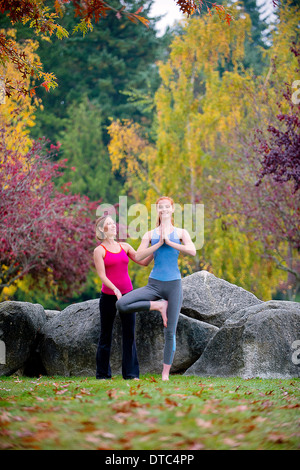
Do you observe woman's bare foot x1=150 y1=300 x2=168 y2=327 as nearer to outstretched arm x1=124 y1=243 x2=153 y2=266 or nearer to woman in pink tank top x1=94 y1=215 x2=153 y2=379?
A: woman in pink tank top x1=94 y1=215 x2=153 y2=379

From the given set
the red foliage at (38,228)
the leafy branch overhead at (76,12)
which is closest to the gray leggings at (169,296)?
the leafy branch overhead at (76,12)

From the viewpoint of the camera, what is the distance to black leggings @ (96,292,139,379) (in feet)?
20.1

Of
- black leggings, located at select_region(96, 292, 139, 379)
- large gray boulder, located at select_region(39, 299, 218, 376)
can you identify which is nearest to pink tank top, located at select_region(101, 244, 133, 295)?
black leggings, located at select_region(96, 292, 139, 379)

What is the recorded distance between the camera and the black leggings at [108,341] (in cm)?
614

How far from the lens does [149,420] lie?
3861mm

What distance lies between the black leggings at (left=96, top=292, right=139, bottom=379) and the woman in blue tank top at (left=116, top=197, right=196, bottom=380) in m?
0.38

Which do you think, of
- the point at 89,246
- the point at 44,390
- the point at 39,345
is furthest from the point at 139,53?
the point at 44,390

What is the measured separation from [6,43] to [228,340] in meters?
4.64

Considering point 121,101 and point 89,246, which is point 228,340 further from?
point 121,101

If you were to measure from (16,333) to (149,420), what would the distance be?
15.9 ft

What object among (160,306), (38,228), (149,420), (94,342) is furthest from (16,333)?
(149,420)

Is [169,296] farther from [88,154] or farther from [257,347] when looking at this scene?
[88,154]

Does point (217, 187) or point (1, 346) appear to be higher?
point (217, 187)
